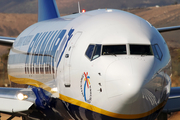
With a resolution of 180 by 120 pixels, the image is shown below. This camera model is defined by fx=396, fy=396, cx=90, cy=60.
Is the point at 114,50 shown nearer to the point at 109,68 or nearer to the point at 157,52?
the point at 109,68

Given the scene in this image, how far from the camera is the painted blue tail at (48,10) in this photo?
2158 centimetres

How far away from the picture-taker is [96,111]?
9773mm

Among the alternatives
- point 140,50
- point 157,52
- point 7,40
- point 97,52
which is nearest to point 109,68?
point 97,52

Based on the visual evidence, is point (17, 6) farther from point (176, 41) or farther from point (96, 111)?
point (96, 111)

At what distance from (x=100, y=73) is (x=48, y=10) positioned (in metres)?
13.4

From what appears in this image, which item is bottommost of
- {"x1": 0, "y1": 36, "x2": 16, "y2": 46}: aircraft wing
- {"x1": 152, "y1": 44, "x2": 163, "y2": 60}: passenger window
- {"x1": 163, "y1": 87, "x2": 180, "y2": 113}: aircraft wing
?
{"x1": 163, "y1": 87, "x2": 180, "y2": 113}: aircraft wing

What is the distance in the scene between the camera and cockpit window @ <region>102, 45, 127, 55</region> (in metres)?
9.60

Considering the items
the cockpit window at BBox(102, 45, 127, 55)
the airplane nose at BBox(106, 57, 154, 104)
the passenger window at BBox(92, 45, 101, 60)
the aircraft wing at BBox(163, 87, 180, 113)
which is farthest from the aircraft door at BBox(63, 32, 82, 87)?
the aircraft wing at BBox(163, 87, 180, 113)

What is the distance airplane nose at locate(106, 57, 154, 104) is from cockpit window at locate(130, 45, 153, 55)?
434 mm

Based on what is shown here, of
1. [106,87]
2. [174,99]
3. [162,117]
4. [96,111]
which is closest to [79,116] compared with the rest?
[96,111]

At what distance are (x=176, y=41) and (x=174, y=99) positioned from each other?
2686 inches

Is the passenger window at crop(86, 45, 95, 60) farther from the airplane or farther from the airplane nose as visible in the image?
the airplane nose

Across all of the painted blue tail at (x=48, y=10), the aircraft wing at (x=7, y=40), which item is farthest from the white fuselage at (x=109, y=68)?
the painted blue tail at (x=48, y=10)

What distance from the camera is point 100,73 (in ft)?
30.3
